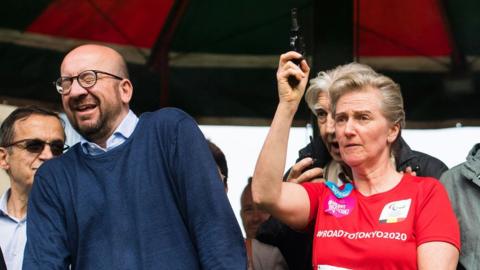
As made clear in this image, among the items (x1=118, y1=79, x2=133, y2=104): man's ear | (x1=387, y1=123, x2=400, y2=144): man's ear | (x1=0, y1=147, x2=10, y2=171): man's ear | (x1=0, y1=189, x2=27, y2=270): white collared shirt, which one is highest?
(x1=118, y1=79, x2=133, y2=104): man's ear

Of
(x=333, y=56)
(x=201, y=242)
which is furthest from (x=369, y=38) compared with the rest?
(x=201, y=242)

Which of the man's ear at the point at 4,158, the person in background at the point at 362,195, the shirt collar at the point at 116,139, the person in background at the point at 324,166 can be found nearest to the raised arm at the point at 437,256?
the person in background at the point at 362,195

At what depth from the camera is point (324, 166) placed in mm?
4012

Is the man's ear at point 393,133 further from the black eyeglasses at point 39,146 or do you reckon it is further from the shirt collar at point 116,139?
the black eyeglasses at point 39,146

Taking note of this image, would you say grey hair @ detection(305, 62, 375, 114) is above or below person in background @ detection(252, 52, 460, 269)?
above

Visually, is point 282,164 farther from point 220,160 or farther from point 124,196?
point 220,160

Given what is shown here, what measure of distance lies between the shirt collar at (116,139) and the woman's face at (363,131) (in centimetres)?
77

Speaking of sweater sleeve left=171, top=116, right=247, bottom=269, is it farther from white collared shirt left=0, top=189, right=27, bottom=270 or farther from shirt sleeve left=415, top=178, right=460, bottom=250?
white collared shirt left=0, top=189, right=27, bottom=270

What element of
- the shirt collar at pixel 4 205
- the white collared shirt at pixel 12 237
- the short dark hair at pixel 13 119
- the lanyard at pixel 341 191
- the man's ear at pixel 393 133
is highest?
the short dark hair at pixel 13 119

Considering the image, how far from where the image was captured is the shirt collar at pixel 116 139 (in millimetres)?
3840

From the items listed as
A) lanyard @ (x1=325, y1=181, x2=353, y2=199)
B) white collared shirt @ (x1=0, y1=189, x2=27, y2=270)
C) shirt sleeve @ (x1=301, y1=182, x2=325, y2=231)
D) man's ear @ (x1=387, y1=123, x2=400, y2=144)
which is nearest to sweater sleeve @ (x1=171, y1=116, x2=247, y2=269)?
shirt sleeve @ (x1=301, y1=182, x2=325, y2=231)

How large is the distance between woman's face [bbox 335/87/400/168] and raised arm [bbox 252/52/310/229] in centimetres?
18

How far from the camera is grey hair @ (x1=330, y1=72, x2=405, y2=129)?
3.65 metres

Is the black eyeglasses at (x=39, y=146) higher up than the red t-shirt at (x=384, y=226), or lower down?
higher up
